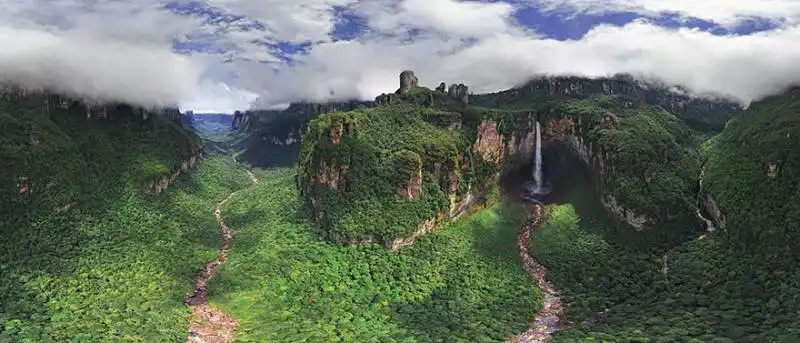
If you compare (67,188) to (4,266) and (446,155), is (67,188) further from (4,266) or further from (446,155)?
(446,155)

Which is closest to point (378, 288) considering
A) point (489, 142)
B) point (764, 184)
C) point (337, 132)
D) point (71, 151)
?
point (337, 132)

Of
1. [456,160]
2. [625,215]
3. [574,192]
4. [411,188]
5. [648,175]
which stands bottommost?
[625,215]

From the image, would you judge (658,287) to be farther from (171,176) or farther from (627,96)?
(171,176)

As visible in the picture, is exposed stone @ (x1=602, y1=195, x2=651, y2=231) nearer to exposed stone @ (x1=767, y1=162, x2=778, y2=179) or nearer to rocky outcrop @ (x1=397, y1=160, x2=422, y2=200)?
exposed stone @ (x1=767, y1=162, x2=778, y2=179)

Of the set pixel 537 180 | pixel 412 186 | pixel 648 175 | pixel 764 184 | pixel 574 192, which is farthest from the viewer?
pixel 537 180

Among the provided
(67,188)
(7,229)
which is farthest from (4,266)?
(67,188)
